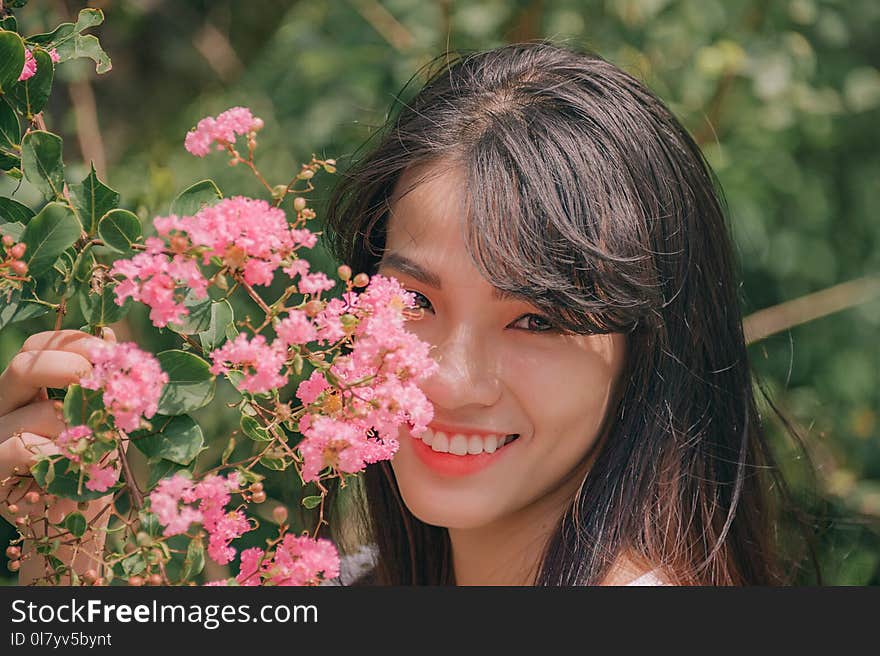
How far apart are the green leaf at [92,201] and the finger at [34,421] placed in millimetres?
170

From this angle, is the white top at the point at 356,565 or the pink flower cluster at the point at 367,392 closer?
the pink flower cluster at the point at 367,392

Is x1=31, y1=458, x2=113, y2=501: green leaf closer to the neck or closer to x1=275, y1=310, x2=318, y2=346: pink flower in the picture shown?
x1=275, y1=310, x2=318, y2=346: pink flower

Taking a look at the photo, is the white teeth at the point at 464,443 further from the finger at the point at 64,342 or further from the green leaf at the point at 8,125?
the green leaf at the point at 8,125

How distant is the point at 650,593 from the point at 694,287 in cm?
38

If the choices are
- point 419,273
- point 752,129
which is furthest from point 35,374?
point 752,129

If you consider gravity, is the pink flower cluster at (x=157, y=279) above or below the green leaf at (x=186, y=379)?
above

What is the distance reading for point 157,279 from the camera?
2.57ft

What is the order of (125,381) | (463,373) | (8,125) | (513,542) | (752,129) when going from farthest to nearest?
1. (752,129)
2. (513,542)
3. (463,373)
4. (8,125)
5. (125,381)

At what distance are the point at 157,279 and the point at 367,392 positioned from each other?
190mm

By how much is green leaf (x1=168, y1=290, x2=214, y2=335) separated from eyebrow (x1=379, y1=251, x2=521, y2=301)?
0.99 ft

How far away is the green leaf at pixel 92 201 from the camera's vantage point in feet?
2.74

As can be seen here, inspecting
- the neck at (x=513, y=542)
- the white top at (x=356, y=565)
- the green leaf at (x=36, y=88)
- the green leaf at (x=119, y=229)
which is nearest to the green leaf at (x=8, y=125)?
the green leaf at (x=36, y=88)

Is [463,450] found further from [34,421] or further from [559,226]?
[34,421]

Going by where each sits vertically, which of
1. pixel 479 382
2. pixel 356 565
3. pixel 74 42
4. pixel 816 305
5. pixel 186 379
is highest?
pixel 816 305
